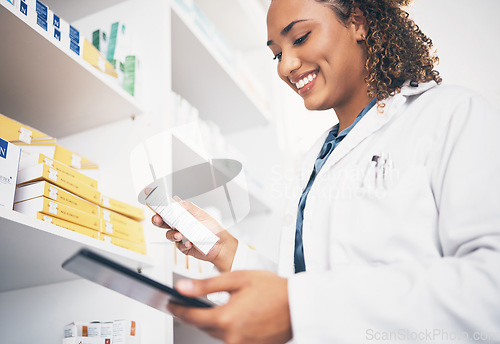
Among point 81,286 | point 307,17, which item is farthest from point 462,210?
point 81,286

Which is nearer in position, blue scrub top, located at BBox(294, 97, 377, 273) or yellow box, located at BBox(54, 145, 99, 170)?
blue scrub top, located at BBox(294, 97, 377, 273)

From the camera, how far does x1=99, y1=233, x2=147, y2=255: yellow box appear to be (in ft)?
3.34

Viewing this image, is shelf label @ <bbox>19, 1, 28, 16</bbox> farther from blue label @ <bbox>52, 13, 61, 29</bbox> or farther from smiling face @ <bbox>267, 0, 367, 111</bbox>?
smiling face @ <bbox>267, 0, 367, 111</bbox>

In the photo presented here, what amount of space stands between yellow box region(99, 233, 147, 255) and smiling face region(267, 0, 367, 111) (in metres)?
0.60

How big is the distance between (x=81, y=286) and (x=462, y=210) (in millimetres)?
980

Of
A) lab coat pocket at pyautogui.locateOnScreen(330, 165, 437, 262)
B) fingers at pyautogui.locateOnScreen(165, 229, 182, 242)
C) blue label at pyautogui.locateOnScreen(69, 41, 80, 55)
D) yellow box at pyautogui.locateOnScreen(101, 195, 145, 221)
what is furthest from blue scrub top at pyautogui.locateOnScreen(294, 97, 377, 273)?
blue label at pyautogui.locateOnScreen(69, 41, 80, 55)

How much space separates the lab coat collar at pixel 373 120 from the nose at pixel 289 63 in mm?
231

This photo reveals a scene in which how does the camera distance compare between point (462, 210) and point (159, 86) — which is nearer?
point (462, 210)

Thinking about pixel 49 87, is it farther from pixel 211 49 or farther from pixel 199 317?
pixel 199 317

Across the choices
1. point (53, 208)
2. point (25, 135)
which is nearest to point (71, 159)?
point (25, 135)

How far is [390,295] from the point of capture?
54 centimetres

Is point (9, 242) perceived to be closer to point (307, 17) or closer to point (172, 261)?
point (172, 261)

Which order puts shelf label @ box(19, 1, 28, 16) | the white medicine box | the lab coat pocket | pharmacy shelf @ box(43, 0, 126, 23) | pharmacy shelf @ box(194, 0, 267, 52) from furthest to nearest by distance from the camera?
pharmacy shelf @ box(194, 0, 267, 52) < pharmacy shelf @ box(43, 0, 126, 23) < shelf label @ box(19, 1, 28, 16) < the white medicine box < the lab coat pocket

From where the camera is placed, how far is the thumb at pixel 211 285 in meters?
0.50
